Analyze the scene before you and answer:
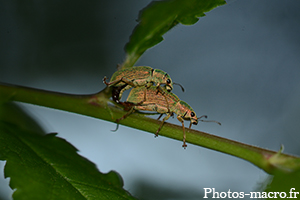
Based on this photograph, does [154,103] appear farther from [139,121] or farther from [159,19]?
[159,19]

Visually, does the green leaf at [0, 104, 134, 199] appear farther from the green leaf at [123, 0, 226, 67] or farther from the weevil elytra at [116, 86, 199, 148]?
the green leaf at [123, 0, 226, 67]

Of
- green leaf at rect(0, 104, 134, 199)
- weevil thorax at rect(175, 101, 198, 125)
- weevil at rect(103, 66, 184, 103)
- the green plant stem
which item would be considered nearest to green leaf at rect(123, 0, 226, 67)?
weevil at rect(103, 66, 184, 103)

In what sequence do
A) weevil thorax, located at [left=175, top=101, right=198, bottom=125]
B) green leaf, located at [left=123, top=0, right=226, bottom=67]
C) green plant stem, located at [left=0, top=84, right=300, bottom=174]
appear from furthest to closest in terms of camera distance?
1. weevil thorax, located at [left=175, top=101, right=198, bottom=125]
2. green leaf, located at [left=123, top=0, right=226, bottom=67]
3. green plant stem, located at [left=0, top=84, right=300, bottom=174]

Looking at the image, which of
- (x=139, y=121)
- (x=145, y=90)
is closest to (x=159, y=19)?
(x=145, y=90)

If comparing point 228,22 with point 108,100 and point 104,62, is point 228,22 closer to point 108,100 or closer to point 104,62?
point 104,62

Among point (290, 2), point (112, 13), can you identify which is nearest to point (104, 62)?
point (112, 13)

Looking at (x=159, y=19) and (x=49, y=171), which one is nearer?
(x=49, y=171)
